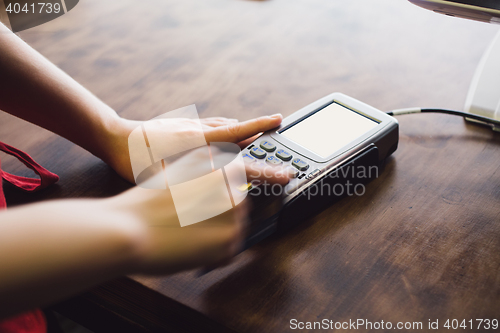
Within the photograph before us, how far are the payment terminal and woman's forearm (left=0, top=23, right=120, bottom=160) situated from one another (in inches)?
7.3

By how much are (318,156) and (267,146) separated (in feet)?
0.18

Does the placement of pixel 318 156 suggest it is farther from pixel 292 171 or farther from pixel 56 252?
pixel 56 252

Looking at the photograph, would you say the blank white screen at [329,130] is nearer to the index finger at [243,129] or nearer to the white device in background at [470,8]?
the index finger at [243,129]

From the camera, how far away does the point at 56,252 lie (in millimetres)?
292

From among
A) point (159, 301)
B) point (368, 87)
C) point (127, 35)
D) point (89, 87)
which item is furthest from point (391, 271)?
point (127, 35)

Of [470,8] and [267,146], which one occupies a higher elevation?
[470,8]

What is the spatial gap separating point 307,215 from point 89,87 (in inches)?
15.4

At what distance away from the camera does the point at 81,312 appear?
1.36 feet

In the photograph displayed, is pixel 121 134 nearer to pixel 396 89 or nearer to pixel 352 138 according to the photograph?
pixel 352 138

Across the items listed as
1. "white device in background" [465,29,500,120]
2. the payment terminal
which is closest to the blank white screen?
the payment terminal

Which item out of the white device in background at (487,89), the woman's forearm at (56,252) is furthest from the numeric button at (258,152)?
the white device in background at (487,89)

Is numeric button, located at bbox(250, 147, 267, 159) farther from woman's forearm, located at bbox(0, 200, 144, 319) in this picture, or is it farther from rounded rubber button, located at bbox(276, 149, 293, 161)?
woman's forearm, located at bbox(0, 200, 144, 319)

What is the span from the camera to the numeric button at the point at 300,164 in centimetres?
39

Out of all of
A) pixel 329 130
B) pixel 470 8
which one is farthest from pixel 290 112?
pixel 470 8
